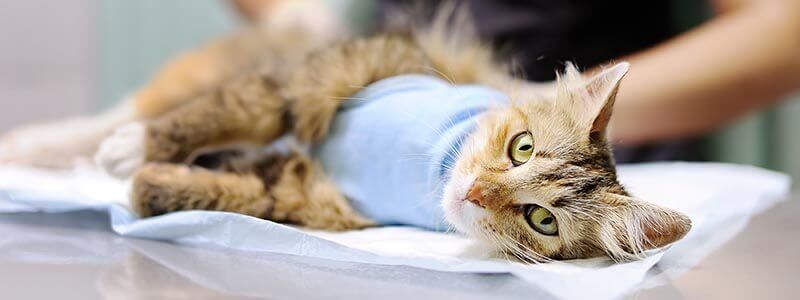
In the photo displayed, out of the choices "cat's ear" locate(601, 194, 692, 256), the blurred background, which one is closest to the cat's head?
"cat's ear" locate(601, 194, 692, 256)

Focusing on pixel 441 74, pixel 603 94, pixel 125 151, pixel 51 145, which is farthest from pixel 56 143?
pixel 603 94

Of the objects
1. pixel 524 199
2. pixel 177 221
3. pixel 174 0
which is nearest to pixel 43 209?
pixel 177 221

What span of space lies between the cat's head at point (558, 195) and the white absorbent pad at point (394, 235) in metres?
0.03

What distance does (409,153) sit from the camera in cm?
93

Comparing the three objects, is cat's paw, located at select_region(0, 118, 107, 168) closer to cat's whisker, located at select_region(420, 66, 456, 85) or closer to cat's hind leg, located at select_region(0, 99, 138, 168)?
cat's hind leg, located at select_region(0, 99, 138, 168)

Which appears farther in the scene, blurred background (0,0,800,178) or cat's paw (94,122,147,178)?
blurred background (0,0,800,178)

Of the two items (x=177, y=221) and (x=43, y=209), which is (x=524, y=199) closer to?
(x=177, y=221)

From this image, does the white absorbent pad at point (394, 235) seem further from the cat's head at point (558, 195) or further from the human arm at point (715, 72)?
the human arm at point (715, 72)

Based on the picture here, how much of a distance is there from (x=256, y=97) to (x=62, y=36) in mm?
2119

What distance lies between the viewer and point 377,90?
1.04 metres

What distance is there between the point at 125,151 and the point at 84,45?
2.04 metres

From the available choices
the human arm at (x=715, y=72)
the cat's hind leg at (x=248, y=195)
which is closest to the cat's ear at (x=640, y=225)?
the cat's hind leg at (x=248, y=195)

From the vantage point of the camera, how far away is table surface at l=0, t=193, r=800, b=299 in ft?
2.16

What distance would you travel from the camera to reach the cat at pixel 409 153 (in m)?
0.79
